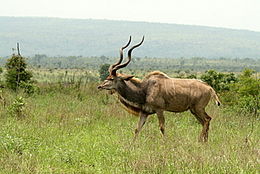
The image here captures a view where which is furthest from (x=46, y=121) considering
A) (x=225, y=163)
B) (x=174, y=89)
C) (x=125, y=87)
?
(x=225, y=163)

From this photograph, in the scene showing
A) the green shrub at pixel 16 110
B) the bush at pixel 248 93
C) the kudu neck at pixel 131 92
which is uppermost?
the kudu neck at pixel 131 92

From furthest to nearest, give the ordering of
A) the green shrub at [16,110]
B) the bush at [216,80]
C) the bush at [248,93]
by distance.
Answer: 1. the bush at [216,80]
2. the bush at [248,93]
3. the green shrub at [16,110]

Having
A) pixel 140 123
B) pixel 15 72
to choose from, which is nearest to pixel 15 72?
pixel 15 72

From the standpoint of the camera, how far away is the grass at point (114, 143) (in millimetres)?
8047

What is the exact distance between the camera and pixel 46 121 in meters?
13.0

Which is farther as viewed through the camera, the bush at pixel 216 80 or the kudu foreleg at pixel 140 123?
the bush at pixel 216 80

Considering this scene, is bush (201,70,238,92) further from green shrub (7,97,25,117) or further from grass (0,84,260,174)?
green shrub (7,97,25,117)

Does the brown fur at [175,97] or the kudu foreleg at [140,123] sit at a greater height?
the brown fur at [175,97]

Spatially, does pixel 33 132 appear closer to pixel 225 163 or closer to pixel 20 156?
pixel 20 156

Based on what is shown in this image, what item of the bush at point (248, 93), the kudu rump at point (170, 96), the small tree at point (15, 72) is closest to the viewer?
the kudu rump at point (170, 96)

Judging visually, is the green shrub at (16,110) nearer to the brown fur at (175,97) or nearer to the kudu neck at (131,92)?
the kudu neck at (131,92)

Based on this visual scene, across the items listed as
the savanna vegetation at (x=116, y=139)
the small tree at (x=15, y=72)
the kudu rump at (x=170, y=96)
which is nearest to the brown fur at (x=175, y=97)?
the kudu rump at (x=170, y=96)

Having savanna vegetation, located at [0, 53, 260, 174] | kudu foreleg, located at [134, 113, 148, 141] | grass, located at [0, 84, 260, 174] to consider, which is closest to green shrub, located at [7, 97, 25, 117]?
savanna vegetation, located at [0, 53, 260, 174]

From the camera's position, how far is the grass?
8047mm
